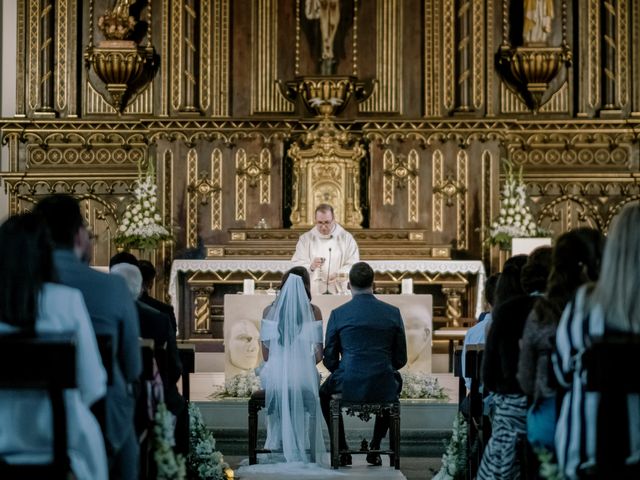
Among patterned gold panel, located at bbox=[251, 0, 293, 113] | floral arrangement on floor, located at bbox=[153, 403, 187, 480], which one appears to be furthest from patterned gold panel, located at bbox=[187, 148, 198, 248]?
floral arrangement on floor, located at bbox=[153, 403, 187, 480]


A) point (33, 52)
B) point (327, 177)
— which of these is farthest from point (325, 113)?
point (33, 52)

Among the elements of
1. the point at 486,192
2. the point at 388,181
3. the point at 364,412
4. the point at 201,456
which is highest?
the point at 388,181

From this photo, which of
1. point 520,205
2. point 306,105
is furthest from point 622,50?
point 306,105

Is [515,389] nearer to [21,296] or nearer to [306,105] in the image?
[21,296]

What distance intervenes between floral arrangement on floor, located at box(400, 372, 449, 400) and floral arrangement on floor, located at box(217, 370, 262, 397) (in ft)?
4.39

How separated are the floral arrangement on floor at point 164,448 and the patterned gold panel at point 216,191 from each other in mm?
9315

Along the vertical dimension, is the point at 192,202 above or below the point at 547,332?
above

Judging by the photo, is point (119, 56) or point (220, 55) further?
point (220, 55)

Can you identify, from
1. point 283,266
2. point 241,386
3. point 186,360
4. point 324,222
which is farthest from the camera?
point 283,266

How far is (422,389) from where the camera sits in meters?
11.2

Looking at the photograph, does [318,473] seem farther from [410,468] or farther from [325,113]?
[325,113]

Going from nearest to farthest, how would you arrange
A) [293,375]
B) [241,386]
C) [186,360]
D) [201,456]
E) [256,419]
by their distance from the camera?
1. [201,456]
2. [186,360]
3. [293,375]
4. [256,419]
5. [241,386]

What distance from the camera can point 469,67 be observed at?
52.4 feet

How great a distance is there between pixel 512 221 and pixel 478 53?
2.39 metres
